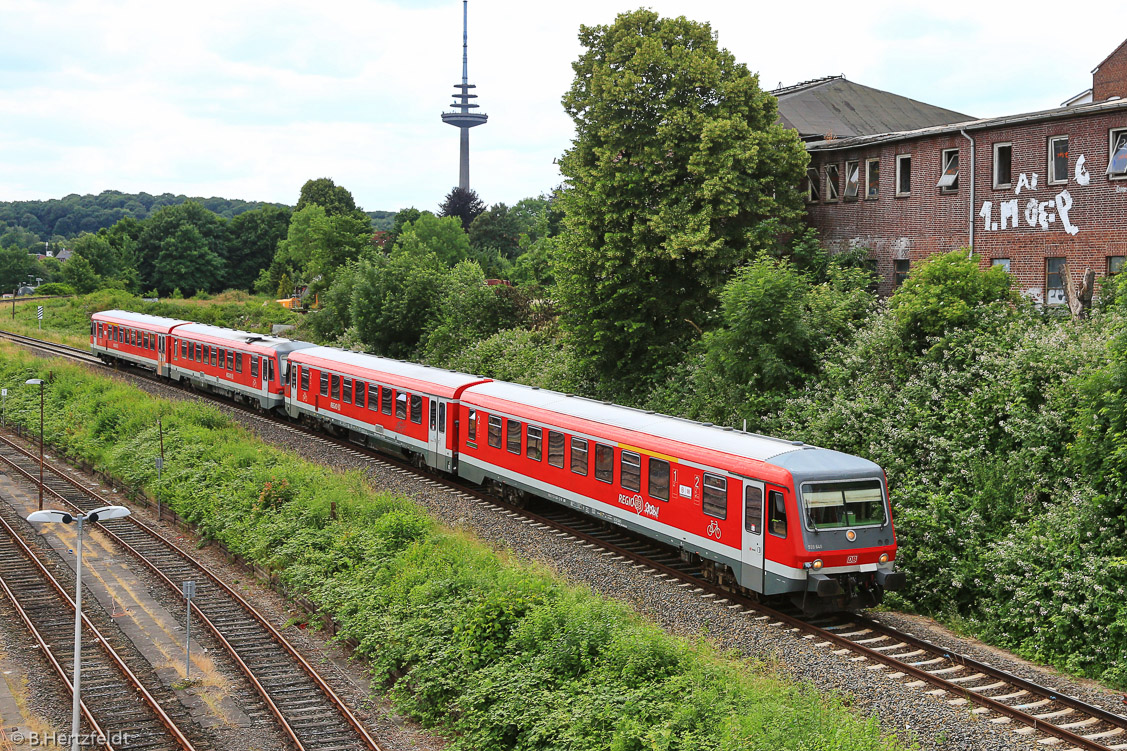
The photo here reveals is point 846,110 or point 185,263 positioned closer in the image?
point 846,110

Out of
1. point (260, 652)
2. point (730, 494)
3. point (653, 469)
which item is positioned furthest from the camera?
point (653, 469)

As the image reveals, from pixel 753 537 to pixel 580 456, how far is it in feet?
18.7

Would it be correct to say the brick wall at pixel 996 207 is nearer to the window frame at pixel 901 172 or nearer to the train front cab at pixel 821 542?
the window frame at pixel 901 172

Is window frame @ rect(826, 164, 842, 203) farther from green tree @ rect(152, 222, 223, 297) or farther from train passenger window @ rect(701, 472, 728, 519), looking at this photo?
green tree @ rect(152, 222, 223, 297)

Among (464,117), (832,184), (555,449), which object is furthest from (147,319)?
(464,117)

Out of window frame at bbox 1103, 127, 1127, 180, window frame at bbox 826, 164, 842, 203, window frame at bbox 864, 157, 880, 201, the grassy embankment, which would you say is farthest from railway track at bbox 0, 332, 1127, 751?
window frame at bbox 826, 164, 842, 203

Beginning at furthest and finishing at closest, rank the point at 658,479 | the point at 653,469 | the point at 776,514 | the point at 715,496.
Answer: the point at 653,469
the point at 658,479
the point at 715,496
the point at 776,514

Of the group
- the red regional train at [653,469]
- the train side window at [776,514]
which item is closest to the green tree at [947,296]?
the red regional train at [653,469]

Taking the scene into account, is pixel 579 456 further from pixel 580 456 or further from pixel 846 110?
pixel 846 110

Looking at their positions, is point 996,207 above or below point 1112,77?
below

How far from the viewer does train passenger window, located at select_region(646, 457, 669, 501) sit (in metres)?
18.8

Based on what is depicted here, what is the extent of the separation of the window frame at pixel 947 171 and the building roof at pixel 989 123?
0.58 m

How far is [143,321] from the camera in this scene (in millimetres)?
50625

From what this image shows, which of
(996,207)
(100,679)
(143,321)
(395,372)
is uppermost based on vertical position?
(996,207)
